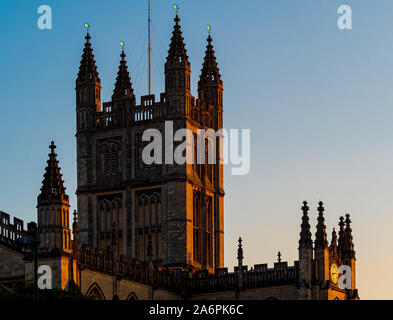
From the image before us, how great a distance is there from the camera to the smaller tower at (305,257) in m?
91.8

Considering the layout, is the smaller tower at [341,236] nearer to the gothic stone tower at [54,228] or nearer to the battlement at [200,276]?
the battlement at [200,276]

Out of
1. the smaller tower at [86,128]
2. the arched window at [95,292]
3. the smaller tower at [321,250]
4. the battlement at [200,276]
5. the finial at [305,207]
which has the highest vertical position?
the smaller tower at [86,128]

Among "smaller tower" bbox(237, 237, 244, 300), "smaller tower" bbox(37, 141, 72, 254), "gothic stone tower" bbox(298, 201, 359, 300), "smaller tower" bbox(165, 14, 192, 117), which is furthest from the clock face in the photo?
"smaller tower" bbox(37, 141, 72, 254)

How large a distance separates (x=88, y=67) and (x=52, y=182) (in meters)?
32.0

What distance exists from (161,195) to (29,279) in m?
26.9

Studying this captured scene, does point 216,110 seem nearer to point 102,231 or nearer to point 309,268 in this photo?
point 102,231

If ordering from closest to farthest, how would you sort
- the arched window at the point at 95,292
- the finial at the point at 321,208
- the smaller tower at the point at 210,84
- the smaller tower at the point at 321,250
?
1. the arched window at the point at 95,292
2. the smaller tower at the point at 321,250
3. the finial at the point at 321,208
4. the smaller tower at the point at 210,84

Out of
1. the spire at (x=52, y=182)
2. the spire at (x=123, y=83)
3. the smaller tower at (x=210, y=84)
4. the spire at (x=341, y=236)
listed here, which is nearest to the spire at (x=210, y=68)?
the smaller tower at (x=210, y=84)

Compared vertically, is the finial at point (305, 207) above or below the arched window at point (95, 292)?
above

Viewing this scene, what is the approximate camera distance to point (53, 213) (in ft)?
249

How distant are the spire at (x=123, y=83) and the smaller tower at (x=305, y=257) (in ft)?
63.7

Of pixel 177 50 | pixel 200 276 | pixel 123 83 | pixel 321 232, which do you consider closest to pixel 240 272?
pixel 200 276

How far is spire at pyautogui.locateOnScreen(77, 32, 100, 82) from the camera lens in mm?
106938

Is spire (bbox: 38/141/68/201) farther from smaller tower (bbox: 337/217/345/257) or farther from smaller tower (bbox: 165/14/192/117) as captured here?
smaller tower (bbox: 337/217/345/257)
